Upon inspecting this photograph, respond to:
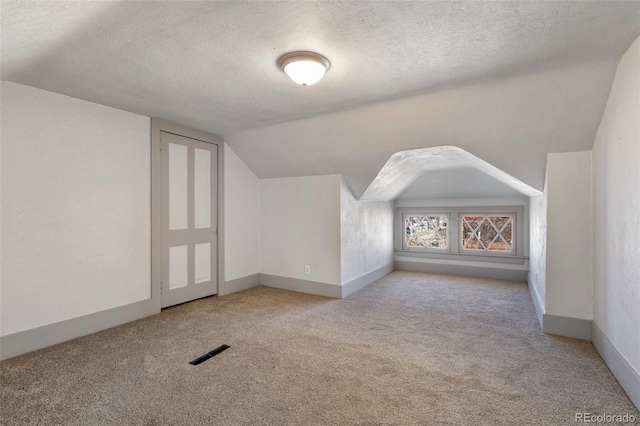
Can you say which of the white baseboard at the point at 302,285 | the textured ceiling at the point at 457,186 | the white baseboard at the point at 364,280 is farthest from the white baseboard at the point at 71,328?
the textured ceiling at the point at 457,186

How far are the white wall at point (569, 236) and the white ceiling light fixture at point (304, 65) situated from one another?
2298mm

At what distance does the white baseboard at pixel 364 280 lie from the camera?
4094 mm

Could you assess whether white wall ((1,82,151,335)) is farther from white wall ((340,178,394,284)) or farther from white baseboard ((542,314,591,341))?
white baseboard ((542,314,591,341))

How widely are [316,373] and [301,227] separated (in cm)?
241

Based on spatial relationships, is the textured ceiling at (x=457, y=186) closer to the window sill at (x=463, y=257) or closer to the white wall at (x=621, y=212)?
the window sill at (x=463, y=257)

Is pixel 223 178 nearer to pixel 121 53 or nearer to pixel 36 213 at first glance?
pixel 36 213

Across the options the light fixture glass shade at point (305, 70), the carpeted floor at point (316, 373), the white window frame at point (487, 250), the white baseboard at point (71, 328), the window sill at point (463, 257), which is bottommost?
the carpeted floor at point (316, 373)

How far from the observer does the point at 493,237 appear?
5.18 m

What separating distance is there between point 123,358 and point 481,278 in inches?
197

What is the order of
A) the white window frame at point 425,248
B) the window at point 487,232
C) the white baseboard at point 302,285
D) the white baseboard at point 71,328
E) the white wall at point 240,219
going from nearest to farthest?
the white baseboard at point 71,328 → the white baseboard at point 302,285 → the white wall at point 240,219 → the window at point 487,232 → the white window frame at point 425,248

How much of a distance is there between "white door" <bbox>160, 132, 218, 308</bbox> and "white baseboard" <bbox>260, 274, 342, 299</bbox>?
0.84 metres

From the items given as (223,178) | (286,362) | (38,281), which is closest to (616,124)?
(286,362)

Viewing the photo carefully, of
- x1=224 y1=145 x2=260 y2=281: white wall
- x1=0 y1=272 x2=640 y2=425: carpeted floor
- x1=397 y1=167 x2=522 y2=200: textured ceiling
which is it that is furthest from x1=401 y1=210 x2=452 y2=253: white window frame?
x1=224 y1=145 x2=260 y2=281: white wall

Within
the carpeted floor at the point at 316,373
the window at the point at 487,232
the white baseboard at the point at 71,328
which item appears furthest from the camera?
the window at the point at 487,232
